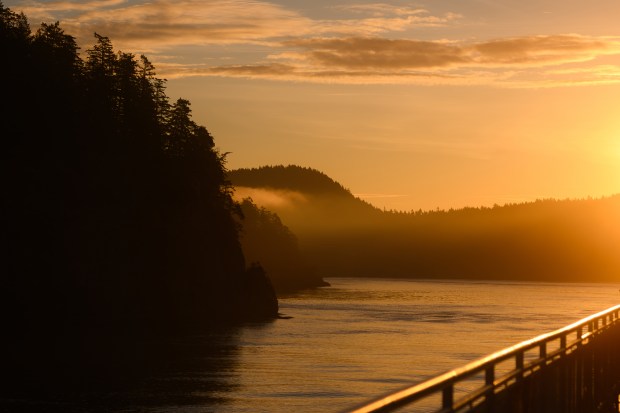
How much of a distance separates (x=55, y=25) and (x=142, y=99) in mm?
12504

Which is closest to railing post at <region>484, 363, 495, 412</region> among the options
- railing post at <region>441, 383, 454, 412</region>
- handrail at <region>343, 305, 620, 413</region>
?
handrail at <region>343, 305, 620, 413</region>

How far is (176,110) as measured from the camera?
120 metres

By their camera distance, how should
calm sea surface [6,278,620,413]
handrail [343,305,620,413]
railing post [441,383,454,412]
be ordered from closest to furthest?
handrail [343,305,620,413]
railing post [441,383,454,412]
calm sea surface [6,278,620,413]

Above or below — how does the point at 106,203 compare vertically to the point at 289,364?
above

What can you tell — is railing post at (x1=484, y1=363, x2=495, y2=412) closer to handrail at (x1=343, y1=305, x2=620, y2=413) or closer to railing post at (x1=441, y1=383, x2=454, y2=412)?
handrail at (x1=343, y1=305, x2=620, y2=413)

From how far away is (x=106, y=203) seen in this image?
322 feet

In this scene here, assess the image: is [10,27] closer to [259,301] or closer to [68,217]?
[68,217]

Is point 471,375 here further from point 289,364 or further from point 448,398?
point 289,364

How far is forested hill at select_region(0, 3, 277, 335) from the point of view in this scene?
83688 millimetres

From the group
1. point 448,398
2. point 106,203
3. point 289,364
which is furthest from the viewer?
point 106,203

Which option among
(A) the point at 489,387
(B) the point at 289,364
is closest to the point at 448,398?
(A) the point at 489,387

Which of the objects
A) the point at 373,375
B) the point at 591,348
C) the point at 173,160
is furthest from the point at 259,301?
the point at 591,348

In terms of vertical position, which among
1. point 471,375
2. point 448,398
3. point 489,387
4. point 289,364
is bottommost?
point 289,364

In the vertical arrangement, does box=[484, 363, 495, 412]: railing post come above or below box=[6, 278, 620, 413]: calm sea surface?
above
